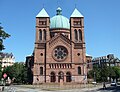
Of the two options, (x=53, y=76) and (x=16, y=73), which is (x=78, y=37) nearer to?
(x=53, y=76)

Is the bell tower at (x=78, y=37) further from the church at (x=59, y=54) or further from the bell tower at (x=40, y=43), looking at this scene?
the bell tower at (x=40, y=43)

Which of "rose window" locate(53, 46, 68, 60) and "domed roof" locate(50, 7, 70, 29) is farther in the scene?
"domed roof" locate(50, 7, 70, 29)

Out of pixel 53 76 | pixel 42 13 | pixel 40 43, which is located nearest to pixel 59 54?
pixel 40 43

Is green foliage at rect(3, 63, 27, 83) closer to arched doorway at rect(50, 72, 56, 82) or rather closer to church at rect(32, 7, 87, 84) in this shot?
church at rect(32, 7, 87, 84)

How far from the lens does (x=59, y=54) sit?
8456 centimetres

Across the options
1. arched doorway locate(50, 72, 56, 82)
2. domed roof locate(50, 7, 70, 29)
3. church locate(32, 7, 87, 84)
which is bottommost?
arched doorway locate(50, 72, 56, 82)

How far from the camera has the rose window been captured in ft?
276

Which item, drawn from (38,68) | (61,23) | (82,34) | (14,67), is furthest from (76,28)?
(14,67)

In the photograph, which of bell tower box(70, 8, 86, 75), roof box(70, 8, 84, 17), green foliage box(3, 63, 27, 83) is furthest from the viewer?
green foliage box(3, 63, 27, 83)

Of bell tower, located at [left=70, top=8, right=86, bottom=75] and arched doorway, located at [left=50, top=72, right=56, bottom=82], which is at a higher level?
bell tower, located at [left=70, top=8, right=86, bottom=75]

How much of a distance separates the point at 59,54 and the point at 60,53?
503mm

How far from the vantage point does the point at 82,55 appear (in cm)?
8375

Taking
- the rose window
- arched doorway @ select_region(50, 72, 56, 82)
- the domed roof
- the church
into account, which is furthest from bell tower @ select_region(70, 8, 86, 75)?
arched doorway @ select_region(50, 72, 56, 82)

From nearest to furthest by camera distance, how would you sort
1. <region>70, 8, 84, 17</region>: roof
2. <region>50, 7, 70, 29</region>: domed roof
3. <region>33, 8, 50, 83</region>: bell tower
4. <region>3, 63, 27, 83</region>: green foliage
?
<region>33, 8, 50, 83</region>: bell tower, <region>70, 8, 84, 17</region>: roof, <region>50, 7, 70, 29</region>: domed roof, <region>3, 63, 27, 83</region>: green foliage
